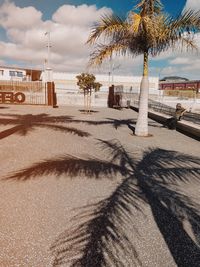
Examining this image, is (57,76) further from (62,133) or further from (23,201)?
(23,201)

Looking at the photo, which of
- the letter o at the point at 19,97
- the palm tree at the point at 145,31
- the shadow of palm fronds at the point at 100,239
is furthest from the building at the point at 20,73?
the shadow of palm fronds at the point at 100,239

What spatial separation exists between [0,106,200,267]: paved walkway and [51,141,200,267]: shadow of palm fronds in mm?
12

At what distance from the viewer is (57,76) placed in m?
69.9

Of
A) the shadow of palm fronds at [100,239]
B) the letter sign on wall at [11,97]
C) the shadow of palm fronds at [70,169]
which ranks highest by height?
the letter sign on wall at [11,97]

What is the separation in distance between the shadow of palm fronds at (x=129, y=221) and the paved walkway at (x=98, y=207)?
12mm

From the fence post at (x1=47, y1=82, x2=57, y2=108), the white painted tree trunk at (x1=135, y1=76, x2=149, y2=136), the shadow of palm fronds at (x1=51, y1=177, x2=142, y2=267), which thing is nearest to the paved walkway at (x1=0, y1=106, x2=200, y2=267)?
the shadow of palm fronds at (x1=51, y1=177, x2=142, y2=267)

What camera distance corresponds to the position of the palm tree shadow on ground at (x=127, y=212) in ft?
10.4

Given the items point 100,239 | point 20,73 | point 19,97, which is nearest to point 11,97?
point 19,97

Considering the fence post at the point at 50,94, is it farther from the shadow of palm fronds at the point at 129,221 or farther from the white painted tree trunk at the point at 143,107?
the shadow of palm fronds at the point at 129,221

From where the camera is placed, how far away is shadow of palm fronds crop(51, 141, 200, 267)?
314 cm

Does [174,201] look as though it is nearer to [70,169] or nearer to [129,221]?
[129,221]

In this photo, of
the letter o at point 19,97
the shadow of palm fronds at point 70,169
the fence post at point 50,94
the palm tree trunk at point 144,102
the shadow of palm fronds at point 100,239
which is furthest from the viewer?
the letter o at point 19,97

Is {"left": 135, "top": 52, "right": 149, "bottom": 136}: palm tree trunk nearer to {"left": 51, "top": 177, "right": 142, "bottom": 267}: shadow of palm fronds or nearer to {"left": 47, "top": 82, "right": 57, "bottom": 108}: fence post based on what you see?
{"left": 51, "top": 177, "right": 142, "bottom": 267}: shadow of palm fronds

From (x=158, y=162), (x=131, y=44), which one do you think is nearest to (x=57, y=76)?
(x=131, y=44)
